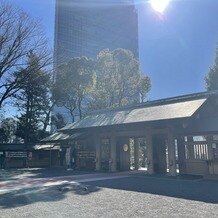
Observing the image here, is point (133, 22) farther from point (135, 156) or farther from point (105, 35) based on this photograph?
point (135, 156)

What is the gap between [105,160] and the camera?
21594 mm

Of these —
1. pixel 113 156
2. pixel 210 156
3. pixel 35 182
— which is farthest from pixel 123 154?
pixel 35 182

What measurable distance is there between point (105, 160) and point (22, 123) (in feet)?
62.0

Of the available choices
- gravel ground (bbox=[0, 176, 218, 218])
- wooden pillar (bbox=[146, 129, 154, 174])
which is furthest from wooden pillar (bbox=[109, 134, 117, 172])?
gravel ground (bbox=[0, 176, 218, 218])

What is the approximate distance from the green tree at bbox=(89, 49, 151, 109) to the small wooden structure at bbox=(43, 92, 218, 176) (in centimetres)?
841

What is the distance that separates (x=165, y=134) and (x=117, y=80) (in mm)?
14238

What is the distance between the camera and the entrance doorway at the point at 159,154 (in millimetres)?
18344

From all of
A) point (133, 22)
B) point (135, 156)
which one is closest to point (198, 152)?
point (135, 156)

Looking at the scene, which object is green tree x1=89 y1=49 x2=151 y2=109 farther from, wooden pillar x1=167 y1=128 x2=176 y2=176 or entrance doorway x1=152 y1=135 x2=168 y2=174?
wooden pillar x1=167 y1=128 x2=176 y2=176

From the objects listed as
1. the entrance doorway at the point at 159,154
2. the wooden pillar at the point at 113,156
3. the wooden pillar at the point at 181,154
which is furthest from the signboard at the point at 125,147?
the wooden pillar at the point at 181,154

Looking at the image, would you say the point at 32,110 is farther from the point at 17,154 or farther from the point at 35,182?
the point at 35,182

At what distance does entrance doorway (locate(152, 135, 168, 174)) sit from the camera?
60.2 feet

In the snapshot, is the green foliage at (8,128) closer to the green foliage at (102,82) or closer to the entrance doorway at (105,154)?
the green foliage at (102,82)

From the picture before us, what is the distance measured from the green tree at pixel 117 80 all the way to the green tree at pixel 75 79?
1228 mm
